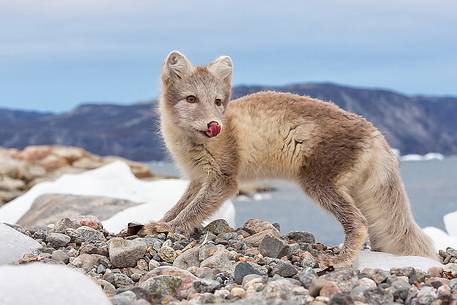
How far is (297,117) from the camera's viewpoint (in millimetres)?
7715

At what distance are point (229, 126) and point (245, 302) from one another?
332 centimetres

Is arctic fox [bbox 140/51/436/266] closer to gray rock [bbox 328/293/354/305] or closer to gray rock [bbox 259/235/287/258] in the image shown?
gray rock [bbox 259/235/287/258]

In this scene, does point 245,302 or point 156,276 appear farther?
point 156,276

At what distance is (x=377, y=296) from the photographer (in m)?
5.15

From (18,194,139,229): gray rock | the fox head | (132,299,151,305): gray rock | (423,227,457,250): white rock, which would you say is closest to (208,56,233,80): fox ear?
the fox head

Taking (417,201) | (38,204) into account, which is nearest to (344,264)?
(38,204)

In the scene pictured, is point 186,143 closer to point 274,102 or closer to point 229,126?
point 229,126

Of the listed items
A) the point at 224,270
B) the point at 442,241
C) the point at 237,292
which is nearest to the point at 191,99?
the point at 224,270

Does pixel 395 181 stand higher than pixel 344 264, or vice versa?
pixel 395 181

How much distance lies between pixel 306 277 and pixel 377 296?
2.13 ft

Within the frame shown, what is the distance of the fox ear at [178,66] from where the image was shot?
789 cm

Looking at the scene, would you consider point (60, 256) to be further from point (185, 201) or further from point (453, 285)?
point (453, 285)

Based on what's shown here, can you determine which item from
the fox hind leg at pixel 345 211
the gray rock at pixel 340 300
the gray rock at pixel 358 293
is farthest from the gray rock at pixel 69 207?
the gray rock at pixel 340 300

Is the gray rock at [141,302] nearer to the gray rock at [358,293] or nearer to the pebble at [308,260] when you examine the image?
the gray rock at [358,293]
